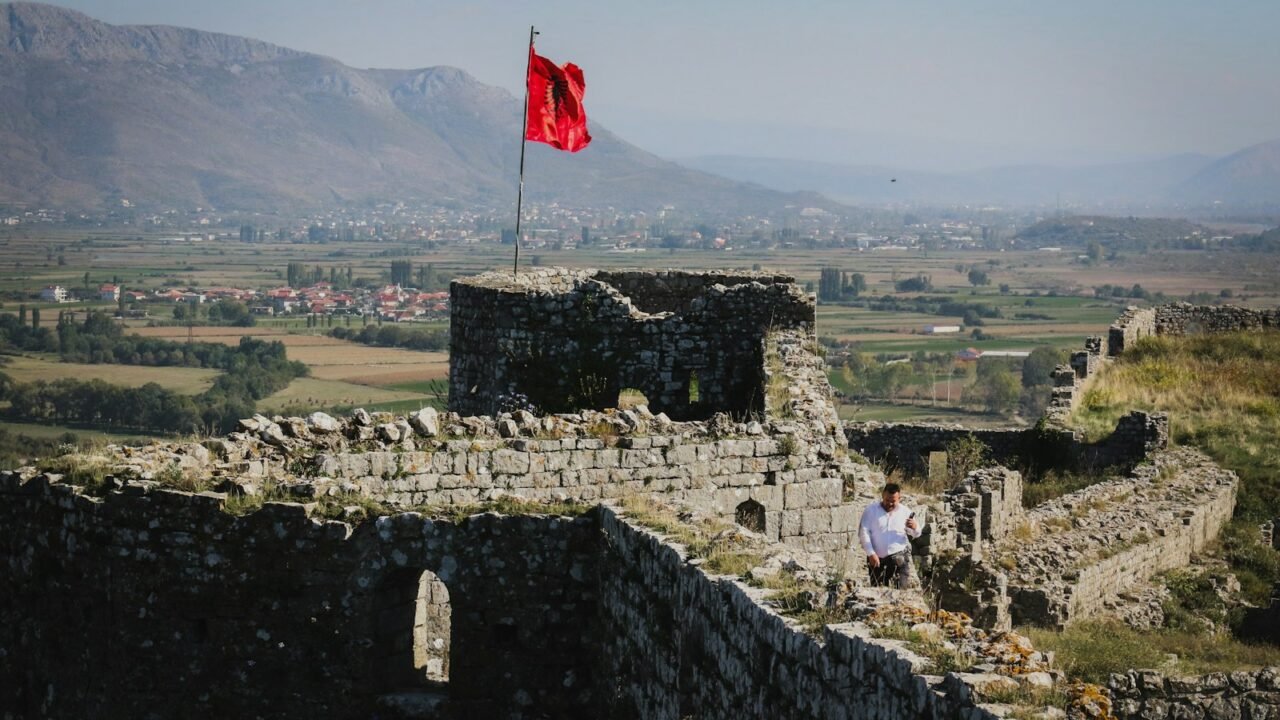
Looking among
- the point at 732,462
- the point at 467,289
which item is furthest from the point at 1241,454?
the point at 732,462

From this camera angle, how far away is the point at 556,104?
23.2m

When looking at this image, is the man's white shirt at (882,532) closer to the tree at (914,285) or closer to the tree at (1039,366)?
the tree at (1039,366)

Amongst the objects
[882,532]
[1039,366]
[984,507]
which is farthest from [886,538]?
[1039,366]

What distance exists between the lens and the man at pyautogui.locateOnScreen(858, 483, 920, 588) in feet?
43.8

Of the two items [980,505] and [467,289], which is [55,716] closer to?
[467,289]

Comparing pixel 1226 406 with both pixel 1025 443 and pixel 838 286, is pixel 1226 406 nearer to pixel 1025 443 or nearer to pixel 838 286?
pixel 1025 443

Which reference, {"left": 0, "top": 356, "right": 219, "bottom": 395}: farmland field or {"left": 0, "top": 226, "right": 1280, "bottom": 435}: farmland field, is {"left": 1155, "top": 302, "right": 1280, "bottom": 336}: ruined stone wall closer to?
{"left": 0, "top": 226, "right": 1280, "bottom": 435}: farmland field

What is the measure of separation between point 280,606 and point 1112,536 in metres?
13.6

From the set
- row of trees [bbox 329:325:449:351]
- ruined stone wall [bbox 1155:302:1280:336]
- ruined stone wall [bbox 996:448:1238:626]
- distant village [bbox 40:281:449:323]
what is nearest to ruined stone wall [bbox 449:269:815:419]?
ruined stone wall [bbox 996:448:1238:626]

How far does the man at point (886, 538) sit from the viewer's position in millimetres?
13344

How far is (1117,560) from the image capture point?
23.0 meters

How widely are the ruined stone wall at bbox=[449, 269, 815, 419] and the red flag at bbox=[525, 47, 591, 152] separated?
2.64 m

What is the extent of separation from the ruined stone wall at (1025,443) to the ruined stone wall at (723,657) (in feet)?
62.2

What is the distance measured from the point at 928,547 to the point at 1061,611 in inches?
93.3
